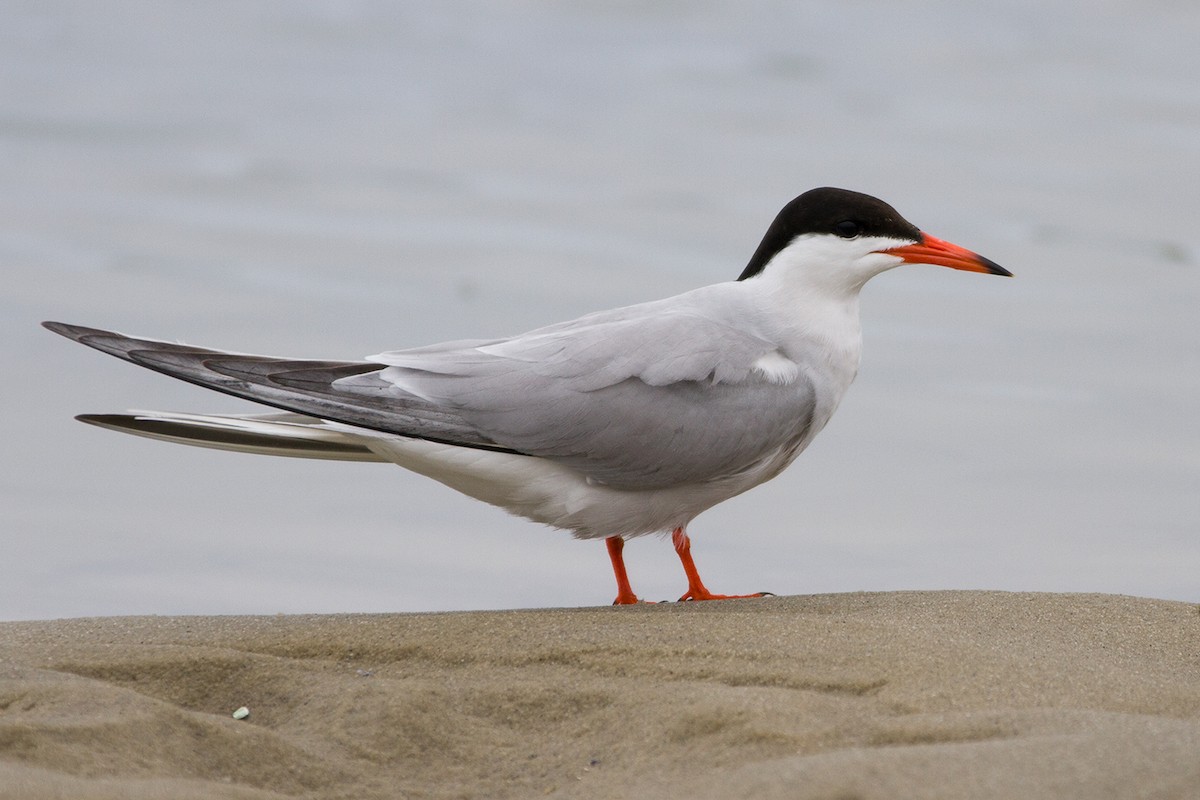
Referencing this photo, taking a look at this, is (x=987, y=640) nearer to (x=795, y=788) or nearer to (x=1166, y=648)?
(x=1166, y=648)

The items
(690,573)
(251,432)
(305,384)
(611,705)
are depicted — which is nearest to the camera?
(611,705)

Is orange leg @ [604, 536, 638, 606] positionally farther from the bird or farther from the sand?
the sand

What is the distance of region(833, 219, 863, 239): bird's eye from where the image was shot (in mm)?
4551

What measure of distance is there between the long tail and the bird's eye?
1.56 metres

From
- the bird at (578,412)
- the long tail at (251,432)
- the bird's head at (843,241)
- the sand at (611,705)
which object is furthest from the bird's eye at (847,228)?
the long tail at (251,432)

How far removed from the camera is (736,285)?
15.0ft

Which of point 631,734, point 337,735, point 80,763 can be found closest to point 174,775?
point 80,763

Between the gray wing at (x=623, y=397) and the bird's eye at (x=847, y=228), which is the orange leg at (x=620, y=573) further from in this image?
the bird's eye at (x=847, y=228)

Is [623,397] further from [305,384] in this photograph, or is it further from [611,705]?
[611,705]

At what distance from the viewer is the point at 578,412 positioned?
4.04m

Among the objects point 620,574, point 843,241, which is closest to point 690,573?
point 620,574

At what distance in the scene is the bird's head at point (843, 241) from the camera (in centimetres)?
454

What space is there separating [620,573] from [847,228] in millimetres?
1277

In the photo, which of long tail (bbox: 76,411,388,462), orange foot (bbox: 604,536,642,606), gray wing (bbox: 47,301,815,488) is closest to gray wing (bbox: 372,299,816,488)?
gray wing (bbox: 47,301,815,488)
